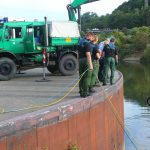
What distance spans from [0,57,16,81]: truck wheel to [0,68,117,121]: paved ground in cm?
25

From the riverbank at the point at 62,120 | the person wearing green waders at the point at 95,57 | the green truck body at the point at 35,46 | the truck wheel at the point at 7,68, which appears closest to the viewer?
the riverbank at the point at 62,120

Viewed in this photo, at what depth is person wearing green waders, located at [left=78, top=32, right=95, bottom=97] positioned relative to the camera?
12.4 metres

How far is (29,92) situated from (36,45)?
5277mm

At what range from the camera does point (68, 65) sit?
2044 cm

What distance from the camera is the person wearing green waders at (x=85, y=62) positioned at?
12391mm

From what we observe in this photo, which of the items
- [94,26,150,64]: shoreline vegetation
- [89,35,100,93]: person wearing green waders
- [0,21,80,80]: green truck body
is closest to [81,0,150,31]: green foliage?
[94,26,150,64]: shoreline vegetation

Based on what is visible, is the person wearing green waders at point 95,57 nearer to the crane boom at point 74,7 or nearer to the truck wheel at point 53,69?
the truck wheel at point 53,69

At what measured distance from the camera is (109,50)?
1538 cm

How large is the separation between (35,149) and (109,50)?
649cm

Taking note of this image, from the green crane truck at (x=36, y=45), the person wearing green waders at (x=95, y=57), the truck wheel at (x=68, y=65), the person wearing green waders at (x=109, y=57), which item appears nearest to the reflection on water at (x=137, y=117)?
the truck wheel at (x=68, y=65)

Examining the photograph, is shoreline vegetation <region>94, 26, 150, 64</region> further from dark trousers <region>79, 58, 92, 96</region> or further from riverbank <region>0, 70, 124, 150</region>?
dark trousers <region>79, 58, 92, 96</region>

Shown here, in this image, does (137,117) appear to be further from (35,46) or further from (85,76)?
(85,76)

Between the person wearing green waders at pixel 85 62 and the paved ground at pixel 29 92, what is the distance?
21.2 inches

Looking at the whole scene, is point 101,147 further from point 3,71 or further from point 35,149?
point 3,71
